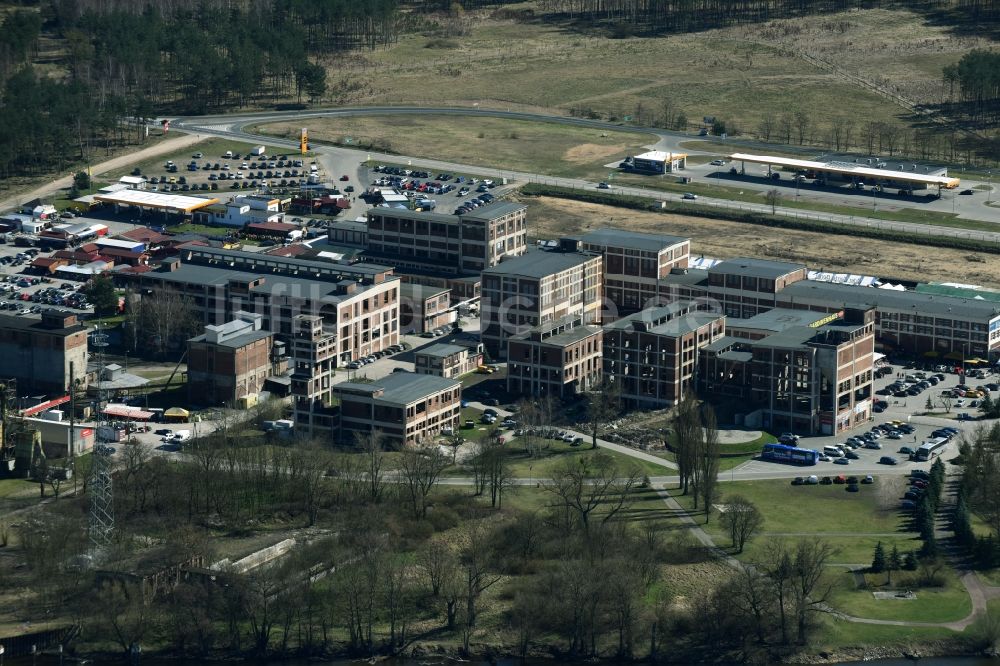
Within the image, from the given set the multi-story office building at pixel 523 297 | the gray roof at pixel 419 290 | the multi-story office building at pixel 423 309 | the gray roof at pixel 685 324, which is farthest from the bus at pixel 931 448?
the gray roof at pixel 419 290

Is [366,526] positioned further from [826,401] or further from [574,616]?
[826,401]

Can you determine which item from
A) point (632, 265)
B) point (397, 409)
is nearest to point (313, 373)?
point (397, 409)

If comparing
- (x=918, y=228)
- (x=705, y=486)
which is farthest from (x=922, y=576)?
(x=918, y=228)

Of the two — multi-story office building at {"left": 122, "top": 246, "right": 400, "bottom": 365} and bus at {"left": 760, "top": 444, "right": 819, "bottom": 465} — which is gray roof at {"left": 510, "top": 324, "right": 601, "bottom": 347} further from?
bus at {"left": 760, "top": 444, "right": 819, "bottom": 465}

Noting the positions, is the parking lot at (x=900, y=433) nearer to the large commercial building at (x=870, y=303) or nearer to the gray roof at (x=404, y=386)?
the large commercial building at (x=870, y=303)

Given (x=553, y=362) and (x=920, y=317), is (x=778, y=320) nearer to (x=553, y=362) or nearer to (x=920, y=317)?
(x=920, y=317)

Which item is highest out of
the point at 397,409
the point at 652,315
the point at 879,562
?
the point at 652,315
